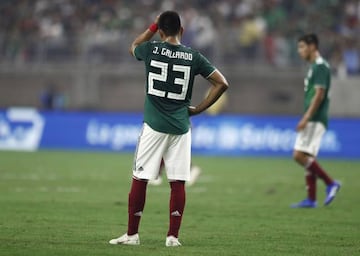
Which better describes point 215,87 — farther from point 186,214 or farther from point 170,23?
point 186,214

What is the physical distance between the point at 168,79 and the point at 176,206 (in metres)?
1.33

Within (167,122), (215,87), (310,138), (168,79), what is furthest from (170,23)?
(310,138)

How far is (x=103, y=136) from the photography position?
96.8ft

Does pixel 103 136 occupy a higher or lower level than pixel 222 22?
lower

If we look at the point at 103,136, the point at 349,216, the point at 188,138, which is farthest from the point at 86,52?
the point at 188,138

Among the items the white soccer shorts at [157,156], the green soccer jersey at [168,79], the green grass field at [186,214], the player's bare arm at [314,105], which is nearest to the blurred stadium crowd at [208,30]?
the green grass field at [186,214]

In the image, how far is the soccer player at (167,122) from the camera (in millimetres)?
9328

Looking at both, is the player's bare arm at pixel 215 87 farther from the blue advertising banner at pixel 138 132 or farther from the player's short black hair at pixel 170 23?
the blue advertising banner at pixel 138 132

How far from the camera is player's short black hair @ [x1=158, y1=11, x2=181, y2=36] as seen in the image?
9.11 meters

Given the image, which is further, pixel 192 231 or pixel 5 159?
pixel 5 159

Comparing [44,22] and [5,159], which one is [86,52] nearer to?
[44,22]

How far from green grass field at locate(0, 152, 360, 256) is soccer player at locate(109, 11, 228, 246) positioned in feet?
1.23

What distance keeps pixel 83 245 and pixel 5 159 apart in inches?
626

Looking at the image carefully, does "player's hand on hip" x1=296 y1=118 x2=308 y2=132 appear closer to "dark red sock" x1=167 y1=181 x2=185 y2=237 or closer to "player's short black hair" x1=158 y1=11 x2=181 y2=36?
"dark red sock" x1=167 y1=181 x2=185 y2=237
